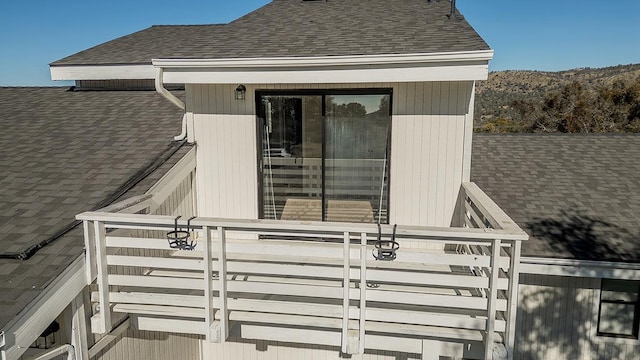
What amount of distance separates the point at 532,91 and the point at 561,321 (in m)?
38.2

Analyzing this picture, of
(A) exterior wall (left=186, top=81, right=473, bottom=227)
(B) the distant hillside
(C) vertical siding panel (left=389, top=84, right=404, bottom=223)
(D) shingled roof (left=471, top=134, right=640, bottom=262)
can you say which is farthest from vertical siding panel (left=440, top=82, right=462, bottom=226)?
(B) the distant hillside

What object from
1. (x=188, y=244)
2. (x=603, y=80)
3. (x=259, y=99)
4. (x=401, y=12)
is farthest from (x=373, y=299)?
(x=603, y=80)

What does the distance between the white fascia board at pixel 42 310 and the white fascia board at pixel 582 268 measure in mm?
4171

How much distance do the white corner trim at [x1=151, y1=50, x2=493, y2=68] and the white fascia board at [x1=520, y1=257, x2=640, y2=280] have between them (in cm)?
217

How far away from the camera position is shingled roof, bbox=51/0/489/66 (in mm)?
4582

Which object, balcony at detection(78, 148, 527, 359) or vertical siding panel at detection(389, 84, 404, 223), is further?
vertical siding panel at detection(389, 84, 404, 223)

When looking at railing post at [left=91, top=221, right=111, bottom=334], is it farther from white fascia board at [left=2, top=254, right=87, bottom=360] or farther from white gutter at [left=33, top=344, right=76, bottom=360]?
white gutter at [left=33, top=344, right=76, bottom=360]

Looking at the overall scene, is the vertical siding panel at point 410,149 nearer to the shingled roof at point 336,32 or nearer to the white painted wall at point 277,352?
the shingled roof at point 336,32

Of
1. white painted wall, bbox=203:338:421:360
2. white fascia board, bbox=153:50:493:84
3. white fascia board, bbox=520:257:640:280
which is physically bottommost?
white painted wall, bbox=203:338:421:360

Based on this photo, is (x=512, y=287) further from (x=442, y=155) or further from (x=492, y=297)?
(x=442, y=155)

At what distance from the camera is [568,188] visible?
555 centimetres

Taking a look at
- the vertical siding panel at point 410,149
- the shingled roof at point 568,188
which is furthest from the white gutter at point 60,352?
the shingled roof at point 568,188

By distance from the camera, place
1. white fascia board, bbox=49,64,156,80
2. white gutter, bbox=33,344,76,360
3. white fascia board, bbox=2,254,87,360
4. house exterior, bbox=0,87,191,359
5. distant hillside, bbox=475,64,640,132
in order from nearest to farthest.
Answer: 1. white fascia board, bbox=2,254,87,360
2. house exterior, bbox=0,87,191,359
3. white gutter, bbox=33,344,76,360
4. white fascia board, bbox=49,64,156,80
5. distant hillside, bbox=475,64,640,132

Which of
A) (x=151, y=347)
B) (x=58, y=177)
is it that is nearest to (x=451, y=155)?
(x=151, y=347)
